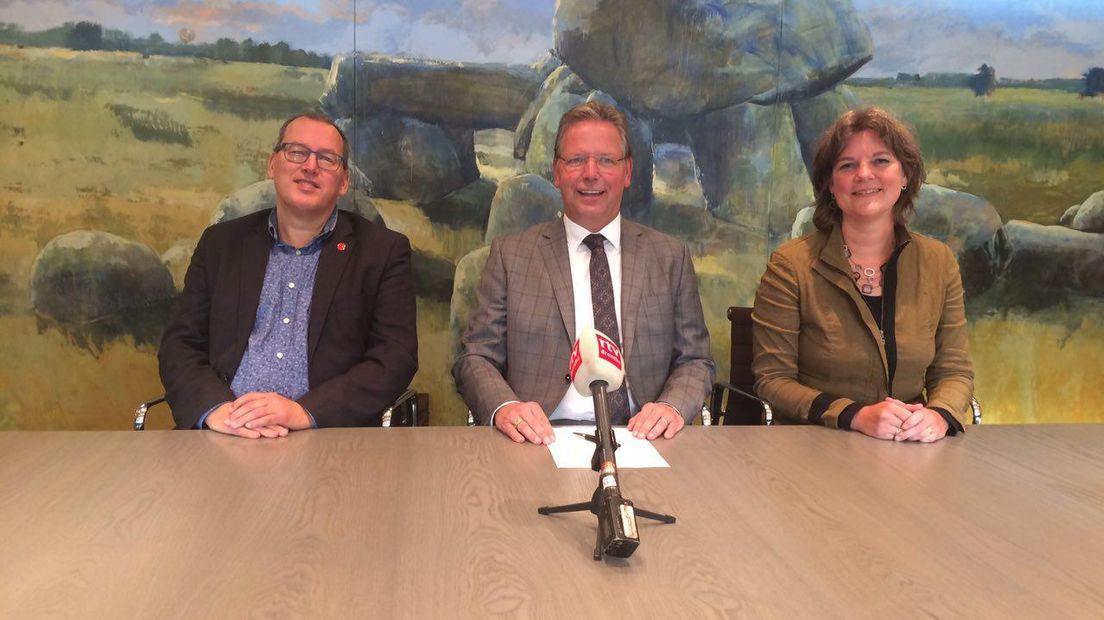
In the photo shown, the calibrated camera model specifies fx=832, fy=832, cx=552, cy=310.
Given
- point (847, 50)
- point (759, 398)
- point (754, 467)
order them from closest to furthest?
1. point (754, 467)
2. point (759, 398)
3. point (847, 50)

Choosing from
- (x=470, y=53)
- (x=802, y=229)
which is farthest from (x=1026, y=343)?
(x=470, y=53)

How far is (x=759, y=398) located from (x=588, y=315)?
62cm

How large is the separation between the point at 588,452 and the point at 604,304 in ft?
2.94

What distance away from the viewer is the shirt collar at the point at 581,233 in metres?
2.85

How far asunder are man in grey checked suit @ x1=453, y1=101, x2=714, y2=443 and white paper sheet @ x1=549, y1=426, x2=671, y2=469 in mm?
568

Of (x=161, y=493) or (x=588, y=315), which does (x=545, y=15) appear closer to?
(x=588, y=315)

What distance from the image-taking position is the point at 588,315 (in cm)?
279

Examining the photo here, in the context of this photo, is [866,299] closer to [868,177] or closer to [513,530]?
[868,177]

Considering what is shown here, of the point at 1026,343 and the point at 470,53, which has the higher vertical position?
the point at 470,53

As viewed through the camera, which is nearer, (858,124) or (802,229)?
(858,124)

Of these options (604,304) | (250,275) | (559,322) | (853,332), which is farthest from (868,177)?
(250,275)

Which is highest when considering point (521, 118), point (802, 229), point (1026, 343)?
point (521, 118)

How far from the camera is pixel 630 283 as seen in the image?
9.20 feet

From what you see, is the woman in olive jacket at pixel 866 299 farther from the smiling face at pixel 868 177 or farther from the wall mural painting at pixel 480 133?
the wall mural painting at pixel 480 133
